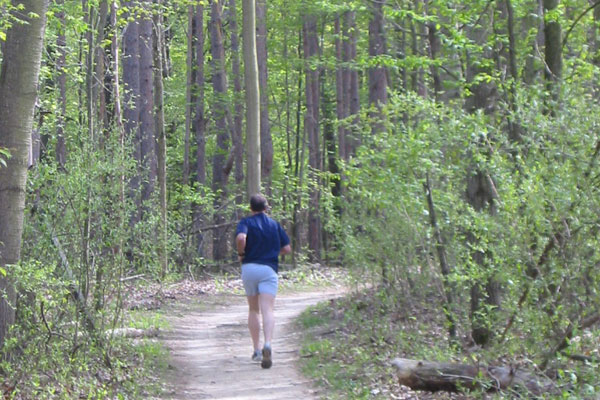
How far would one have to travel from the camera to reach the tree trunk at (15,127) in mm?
8062

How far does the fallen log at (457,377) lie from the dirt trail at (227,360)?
163 centimetres

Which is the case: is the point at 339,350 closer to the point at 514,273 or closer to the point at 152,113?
the point at 514,273

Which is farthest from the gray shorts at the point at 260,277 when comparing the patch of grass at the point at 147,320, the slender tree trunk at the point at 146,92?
the slender tree trunk at the point at 146,92

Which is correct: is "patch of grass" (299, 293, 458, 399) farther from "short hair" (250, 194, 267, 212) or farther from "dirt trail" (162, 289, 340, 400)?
"short hair" (250, 194, 267, 212)

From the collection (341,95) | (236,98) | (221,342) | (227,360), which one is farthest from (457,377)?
(341,95)

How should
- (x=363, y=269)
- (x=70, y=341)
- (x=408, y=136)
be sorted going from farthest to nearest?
(x=363, y=269)
(x=408, y=136)
(x=70, y=341)

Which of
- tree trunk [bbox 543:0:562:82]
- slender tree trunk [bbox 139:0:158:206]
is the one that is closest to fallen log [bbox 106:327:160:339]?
tree trunk [bbox 543:0:562:82]

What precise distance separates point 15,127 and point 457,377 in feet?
15.9

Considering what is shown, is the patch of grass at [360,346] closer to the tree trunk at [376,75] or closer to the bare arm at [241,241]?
the bare arm at [241,241]

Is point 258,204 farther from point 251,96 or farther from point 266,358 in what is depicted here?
point 251,96

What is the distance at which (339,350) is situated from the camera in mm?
11367

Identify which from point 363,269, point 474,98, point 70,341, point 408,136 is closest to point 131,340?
point 70,341

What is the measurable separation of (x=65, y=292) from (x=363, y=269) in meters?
5.20

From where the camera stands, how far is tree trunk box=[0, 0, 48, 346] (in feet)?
26.5
